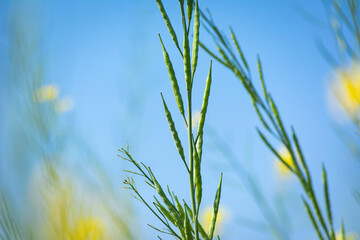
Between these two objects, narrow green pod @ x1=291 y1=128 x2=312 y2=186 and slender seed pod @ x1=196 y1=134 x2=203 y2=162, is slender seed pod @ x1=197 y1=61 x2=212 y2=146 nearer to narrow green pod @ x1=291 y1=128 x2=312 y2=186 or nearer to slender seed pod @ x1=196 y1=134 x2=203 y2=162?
slender seed pod @ x1=196 y1=134 x2=203 y2=162

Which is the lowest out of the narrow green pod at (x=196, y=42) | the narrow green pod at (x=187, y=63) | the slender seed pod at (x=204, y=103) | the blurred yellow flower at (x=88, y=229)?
the blurred yellow flower at (x=88, y=229)

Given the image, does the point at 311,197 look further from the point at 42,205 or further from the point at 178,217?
the point at 42,205

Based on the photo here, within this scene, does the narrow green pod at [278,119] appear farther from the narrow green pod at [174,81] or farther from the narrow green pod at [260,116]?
the narrow green pod at [174,81]

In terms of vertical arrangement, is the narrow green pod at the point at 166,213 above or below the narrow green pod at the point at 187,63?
below

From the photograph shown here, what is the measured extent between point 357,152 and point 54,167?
487 mm

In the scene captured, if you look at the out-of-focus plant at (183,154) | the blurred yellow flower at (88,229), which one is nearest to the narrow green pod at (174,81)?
the out-of-focus plant at (183,154)

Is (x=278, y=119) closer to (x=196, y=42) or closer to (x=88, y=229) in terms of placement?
(x=196, y=42)

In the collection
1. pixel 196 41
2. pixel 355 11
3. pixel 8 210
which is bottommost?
pixel 8 210

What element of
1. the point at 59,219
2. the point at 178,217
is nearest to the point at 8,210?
the point at 59,219

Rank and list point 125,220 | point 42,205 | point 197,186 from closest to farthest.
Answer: point 197,186, point 42,205, point 125,220

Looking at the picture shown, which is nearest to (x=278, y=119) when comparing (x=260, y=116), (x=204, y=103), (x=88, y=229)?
(x=260, y=116)

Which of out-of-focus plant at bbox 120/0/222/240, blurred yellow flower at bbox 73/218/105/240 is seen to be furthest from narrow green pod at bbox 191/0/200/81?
blurred yellow flower at bbox 73/218/105/240

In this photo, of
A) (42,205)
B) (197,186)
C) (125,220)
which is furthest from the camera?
(125,220)

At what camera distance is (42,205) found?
421 millimetres
